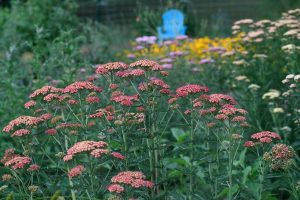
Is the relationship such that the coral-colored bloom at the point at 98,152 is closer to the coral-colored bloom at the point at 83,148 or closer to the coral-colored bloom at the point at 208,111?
the coral-colored bloom at the point at 83,148

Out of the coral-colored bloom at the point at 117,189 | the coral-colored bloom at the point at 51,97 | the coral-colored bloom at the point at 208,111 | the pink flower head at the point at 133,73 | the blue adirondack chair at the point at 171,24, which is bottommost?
the blue adirondack chair at the point at 171,24

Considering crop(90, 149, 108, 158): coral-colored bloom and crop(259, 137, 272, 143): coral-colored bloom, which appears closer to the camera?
crop(90, 149, 108, 158): coral-colored bloom

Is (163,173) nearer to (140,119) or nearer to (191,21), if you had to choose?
(140,119)

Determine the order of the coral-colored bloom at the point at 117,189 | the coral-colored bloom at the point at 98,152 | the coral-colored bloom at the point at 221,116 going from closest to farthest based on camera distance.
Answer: the coral-colored bloom at the point at 117,189, the coral-colored bloom at the point at 98,152, the coral-colored bloom at the point at 221,116

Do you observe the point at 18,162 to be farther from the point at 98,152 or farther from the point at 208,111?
the point at 208,111

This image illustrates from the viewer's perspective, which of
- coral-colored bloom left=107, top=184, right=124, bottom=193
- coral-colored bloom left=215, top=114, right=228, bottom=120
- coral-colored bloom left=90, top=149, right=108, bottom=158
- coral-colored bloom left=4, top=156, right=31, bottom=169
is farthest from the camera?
coral-colored bloom left=215, top=114, right=228, bottom=120

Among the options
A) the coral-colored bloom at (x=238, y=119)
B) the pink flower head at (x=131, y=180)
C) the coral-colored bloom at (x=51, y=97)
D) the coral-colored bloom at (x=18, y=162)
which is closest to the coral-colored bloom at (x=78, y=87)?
the coral-colored bloom at (x=51, y=97)

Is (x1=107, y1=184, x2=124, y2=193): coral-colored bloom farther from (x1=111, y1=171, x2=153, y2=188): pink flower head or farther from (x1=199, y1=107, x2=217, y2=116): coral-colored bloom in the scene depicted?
(x1=199, y1=107, x2=217, y2=116): coral-colored bloom

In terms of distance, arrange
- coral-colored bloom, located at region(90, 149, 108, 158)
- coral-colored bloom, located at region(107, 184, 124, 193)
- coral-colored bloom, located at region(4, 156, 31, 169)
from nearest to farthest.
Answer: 1. coral-colored bloom, located at region(107, 184, 124, 193)
2. coral-colored bloom, located at region(90, 149, 108, 158)
3. coral-colored bloom, located at region(4, 156, 31, 169)

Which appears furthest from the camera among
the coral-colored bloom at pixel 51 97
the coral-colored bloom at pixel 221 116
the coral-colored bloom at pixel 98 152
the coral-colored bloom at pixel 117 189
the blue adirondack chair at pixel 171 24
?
the blue adirondack chair at pixel 171 24

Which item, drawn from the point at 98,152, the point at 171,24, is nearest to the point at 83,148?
the point at 98,152

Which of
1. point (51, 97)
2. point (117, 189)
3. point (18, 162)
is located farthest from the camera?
point (51, 97)

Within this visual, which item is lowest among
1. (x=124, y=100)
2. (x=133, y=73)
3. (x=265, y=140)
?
(x=265, y=140)

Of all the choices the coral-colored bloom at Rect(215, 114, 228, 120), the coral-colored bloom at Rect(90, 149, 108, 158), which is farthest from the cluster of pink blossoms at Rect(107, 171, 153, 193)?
the coral-colored bloom at Rect(215, 114, 228, 120)
